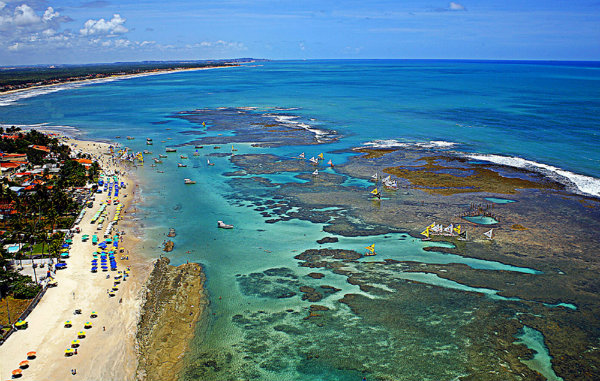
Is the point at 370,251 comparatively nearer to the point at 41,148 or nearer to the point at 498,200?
the point at 498,200

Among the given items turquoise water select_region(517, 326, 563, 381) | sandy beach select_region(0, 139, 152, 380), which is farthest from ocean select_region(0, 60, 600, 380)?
sandy beach select_region(0, 139, 152, 380)

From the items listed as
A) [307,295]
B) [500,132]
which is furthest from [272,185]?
[500,132]

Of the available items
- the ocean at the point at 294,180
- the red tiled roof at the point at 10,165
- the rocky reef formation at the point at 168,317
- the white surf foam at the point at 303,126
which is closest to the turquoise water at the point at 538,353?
the ocean at the point at 294,180

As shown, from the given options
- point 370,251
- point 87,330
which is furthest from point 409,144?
point 87,330

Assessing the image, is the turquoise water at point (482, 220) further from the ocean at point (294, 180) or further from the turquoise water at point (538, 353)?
the turquoise water at point (538, 353)

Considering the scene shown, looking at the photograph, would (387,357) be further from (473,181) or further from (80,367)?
(473,181)

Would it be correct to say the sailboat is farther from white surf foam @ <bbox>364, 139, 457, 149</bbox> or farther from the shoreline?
white surf foam @ <bbox>364, 139, 457, 149</bbox>
